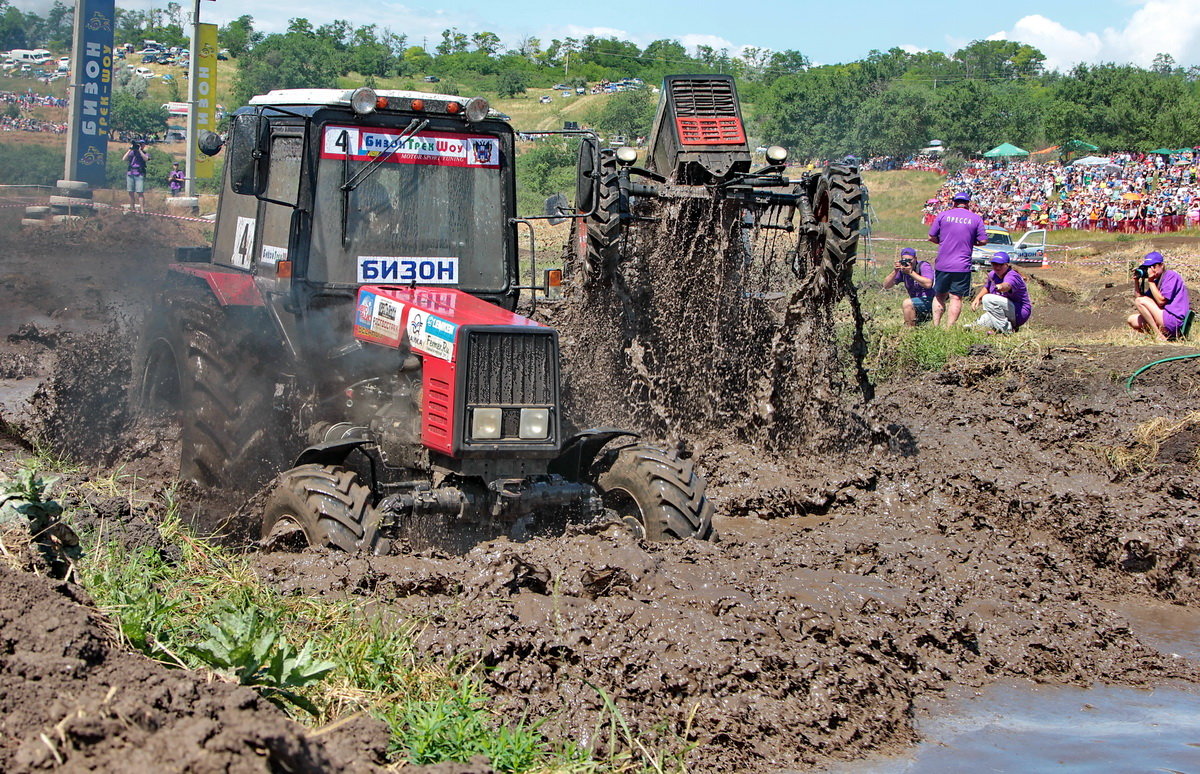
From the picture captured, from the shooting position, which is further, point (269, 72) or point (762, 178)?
point (269, 72)

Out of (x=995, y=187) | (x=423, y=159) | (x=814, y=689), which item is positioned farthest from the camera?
(x=995, y=187)

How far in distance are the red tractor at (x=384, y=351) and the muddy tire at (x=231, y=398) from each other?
0.04 feet

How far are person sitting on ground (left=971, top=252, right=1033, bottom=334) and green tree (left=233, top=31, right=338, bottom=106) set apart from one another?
4189 cm

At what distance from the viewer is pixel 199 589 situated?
15.5ft

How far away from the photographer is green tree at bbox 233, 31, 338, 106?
52.8 meters

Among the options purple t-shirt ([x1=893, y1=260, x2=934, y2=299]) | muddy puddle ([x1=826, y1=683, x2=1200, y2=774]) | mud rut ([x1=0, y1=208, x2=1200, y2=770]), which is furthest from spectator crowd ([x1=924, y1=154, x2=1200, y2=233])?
muddy puddle ([x1=826, y1=683, x2=1200, y2=774])

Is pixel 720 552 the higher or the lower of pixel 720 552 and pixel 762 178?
the lower

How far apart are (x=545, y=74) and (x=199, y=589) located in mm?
83899

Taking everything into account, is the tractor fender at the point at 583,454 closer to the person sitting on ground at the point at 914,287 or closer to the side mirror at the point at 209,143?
the side mirror at the point at 209,143

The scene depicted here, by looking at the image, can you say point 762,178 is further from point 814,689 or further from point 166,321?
point 814,689

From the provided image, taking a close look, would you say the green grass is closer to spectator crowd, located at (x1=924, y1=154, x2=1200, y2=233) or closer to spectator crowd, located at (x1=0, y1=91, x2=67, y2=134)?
spectator crowd, located at (x1=0, y1=91, x2=67, y2=134)

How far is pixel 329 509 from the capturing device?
5547mm

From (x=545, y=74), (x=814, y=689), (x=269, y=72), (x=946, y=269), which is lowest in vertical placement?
(x=814, y=689)

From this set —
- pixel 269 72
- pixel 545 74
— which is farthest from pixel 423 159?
pixel 545 74
